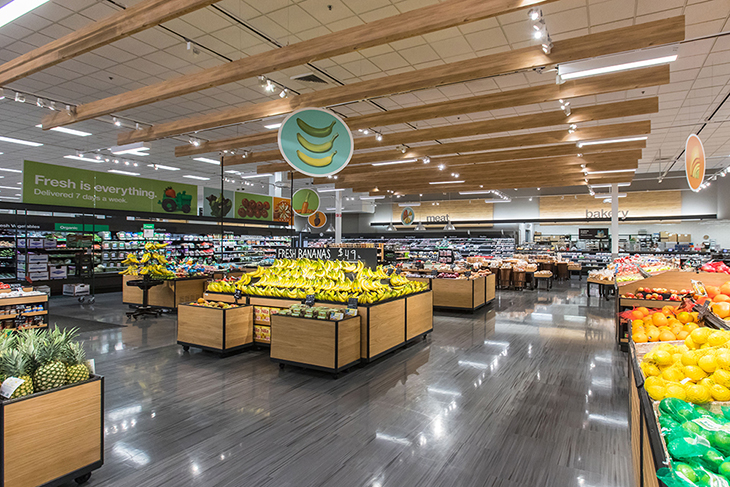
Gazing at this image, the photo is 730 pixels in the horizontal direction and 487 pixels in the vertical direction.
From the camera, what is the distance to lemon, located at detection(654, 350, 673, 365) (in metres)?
2.14

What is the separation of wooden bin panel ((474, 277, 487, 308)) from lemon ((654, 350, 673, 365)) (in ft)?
22.2

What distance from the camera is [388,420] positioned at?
3465 millimetres

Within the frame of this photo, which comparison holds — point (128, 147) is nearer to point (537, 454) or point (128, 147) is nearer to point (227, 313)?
point (227, 313)

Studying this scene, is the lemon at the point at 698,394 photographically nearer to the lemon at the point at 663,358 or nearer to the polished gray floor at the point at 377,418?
the lemon at the point at 663,358

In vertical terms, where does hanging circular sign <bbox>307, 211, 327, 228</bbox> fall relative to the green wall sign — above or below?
below

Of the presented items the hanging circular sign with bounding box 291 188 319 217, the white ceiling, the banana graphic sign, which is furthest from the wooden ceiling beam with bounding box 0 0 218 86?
the hanging circular sign with bounding box 291 188 319 217

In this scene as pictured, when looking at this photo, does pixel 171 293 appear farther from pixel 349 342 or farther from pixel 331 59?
pixel 331 59

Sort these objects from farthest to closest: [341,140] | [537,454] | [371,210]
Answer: [371,210], [341,140], [537,454]

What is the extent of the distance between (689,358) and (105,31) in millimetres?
5806

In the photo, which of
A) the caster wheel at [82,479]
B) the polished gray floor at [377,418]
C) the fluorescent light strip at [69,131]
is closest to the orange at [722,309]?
the polished gray floor at [377,418]

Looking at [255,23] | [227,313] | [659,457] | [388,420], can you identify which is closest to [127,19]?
[255,23]

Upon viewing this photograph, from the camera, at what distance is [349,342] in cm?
471

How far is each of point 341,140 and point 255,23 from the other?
1968mm

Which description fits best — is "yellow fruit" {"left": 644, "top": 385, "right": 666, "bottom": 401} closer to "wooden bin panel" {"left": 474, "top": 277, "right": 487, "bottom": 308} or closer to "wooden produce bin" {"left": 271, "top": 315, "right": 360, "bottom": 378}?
"wooden produce bin" {"left": 271, "top": 315, "right": 360, "bottom": 378}
